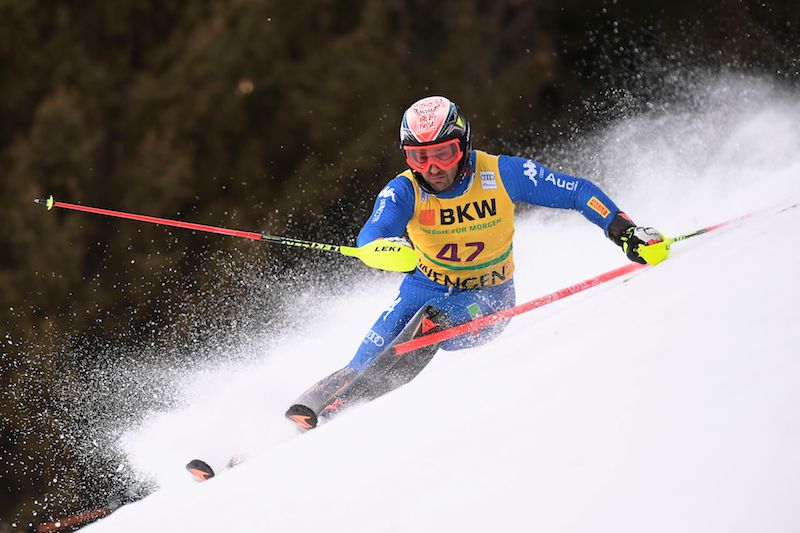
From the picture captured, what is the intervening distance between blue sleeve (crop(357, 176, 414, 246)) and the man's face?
0.12 meters

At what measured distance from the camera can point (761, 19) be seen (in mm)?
14242

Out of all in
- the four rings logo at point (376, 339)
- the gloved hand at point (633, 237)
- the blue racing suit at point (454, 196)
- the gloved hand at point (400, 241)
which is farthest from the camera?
the four rings logo at point (376, 339)

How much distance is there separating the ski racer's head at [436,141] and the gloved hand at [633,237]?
672mm

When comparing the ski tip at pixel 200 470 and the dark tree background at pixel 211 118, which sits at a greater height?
the dark tree background at pixel 211 118

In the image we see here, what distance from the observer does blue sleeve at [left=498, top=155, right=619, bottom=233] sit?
3914mm

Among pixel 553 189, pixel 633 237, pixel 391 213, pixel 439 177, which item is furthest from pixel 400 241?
pixel 633 237

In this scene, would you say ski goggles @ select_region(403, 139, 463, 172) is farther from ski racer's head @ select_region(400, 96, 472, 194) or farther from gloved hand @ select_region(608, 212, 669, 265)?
gloved hand @ select_region(608, 212, 669, 265)

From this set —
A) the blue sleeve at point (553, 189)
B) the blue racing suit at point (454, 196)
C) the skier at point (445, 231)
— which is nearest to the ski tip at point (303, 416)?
the skier at point (445, 231)

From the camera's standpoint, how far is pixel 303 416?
381cm

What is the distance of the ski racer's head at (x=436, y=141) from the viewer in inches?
148

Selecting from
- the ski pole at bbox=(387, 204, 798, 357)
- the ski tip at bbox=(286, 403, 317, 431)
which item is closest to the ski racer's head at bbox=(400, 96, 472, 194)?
the ski pole at bbox=(387, 204, 798, 357)

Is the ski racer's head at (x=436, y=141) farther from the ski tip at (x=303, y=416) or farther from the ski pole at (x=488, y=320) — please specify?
the ski tip at (x=303, y=416)

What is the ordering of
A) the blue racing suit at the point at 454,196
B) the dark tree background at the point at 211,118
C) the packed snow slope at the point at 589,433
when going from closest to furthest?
the packed snow slope at the point at 589,433 → the blue racing suit at the point at 454,196 → the dark tree background at the point at 211,118

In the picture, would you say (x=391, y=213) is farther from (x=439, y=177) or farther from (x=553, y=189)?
(x=553, y=189)
